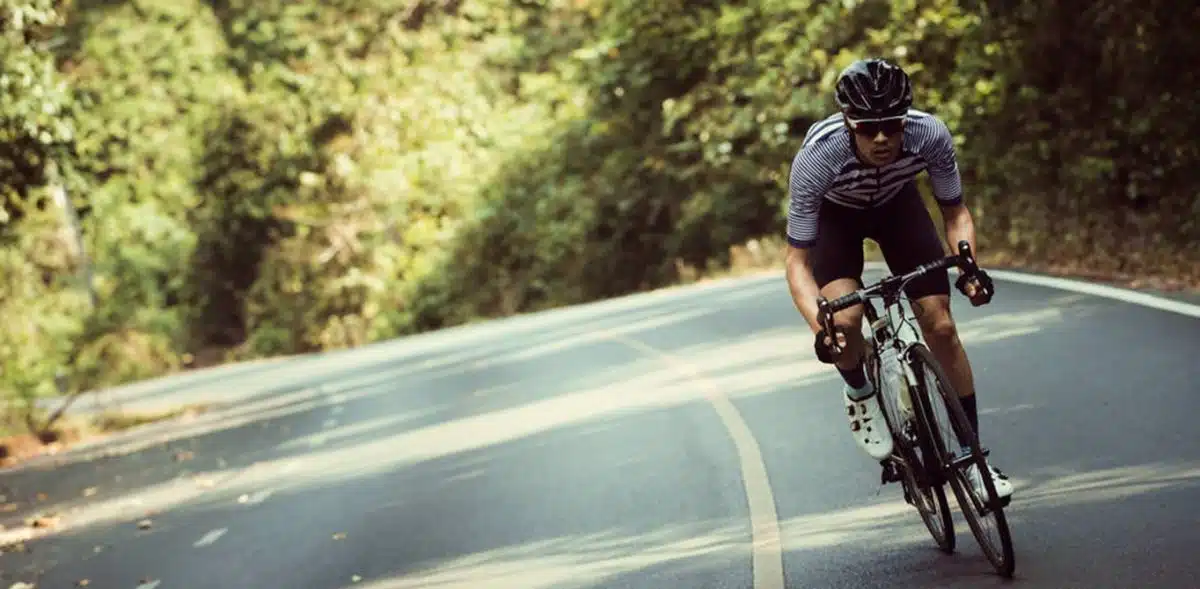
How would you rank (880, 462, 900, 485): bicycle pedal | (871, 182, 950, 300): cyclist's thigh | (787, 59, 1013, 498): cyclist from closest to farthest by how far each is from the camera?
(787, 59, 1013, 498): cyclist < (871, 182, 950, 300): cyclist's thigh < (880, 462, 900, 485): bicycle pedal

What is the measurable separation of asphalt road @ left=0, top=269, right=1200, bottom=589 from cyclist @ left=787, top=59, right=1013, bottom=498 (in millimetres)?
798

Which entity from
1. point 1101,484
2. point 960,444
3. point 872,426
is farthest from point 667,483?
point 960,444

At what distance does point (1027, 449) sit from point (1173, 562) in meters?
3.07

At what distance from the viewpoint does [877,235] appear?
7.41 meters

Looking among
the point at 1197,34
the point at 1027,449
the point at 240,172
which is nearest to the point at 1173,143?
the point at 1197,34

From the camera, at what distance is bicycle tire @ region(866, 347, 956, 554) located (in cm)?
699

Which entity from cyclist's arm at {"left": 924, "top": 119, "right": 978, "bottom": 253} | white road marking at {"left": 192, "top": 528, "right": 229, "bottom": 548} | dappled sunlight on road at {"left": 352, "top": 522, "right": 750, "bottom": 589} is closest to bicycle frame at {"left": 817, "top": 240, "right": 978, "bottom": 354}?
cyclist's arm at {"left": 924, "top": 119, "right": 978, "bottom": 253}

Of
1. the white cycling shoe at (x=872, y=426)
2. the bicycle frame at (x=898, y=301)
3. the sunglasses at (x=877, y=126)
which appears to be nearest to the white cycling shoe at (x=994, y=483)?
the bicycle frame at (x=898, y=301)

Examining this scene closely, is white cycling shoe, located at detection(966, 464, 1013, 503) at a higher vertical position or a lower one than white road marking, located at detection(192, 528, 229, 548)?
higher

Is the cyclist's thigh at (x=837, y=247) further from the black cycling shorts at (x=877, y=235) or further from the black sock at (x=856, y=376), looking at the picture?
the black sock at (x=856, y=376)

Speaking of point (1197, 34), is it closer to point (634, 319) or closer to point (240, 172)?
point (634, 319)

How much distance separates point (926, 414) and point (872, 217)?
1.09 meters

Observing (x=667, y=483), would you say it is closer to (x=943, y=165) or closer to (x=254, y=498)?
(x=943, y=165)

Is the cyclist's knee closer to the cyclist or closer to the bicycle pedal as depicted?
the cyclist
